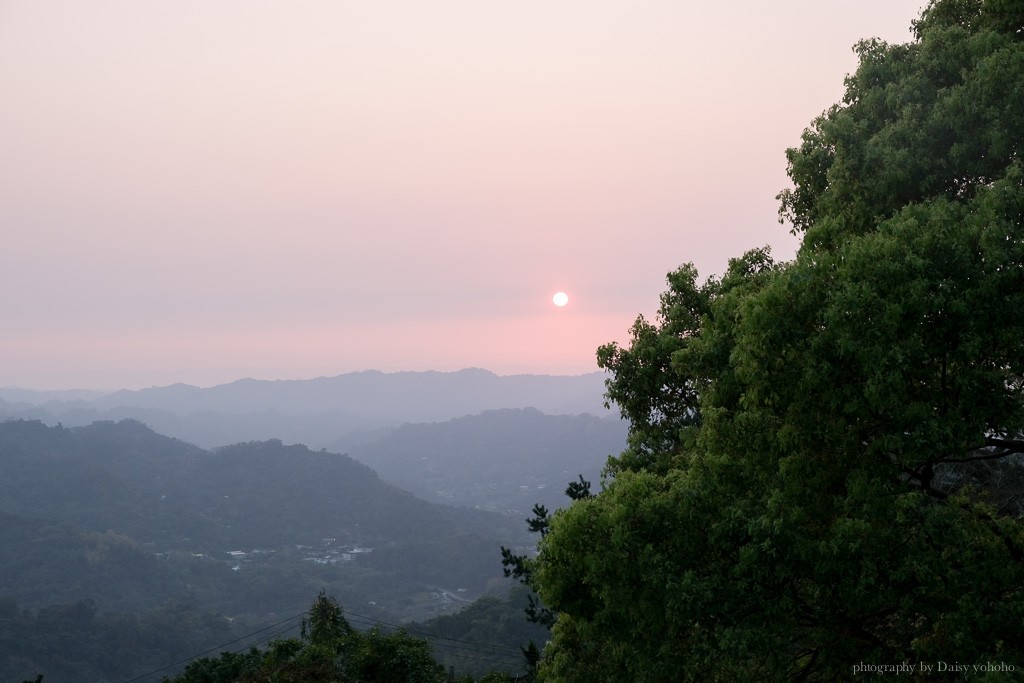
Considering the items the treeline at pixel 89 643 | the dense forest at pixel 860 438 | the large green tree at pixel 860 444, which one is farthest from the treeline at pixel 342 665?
the treeline at pixel 89 643

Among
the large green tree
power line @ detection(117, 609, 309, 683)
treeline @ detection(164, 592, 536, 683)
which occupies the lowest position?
power line @ detection(117, 609, 309, 683)

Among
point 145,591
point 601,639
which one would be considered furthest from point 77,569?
point 601,639

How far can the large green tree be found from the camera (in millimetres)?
7918

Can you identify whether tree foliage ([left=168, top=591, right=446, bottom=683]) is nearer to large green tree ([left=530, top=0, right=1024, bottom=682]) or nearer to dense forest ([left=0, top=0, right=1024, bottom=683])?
dense forest ([left=0, top=0, right=1024, bottom=683])

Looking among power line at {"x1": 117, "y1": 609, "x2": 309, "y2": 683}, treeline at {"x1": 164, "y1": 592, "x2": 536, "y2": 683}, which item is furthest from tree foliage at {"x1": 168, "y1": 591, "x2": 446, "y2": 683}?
power line at {"x1": 117, "y1": 609, "x2": 309, "y2": 683}

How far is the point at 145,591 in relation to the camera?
200 m

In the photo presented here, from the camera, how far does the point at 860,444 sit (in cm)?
863

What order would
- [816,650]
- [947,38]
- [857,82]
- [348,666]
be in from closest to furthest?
[816,650], [947,38], [857,82], [348,666]

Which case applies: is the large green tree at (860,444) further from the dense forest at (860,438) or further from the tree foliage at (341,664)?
the tree foliage at (341,664)

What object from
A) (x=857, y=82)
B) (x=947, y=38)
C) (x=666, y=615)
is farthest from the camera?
(x=857, y=82)

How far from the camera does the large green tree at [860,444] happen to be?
792 centimetres

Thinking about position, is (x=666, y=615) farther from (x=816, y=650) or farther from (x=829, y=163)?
(x=829, y=163)

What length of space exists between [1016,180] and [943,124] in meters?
1.29

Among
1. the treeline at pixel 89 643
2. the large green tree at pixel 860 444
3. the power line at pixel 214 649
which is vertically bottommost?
the power line at pixel 214 649
